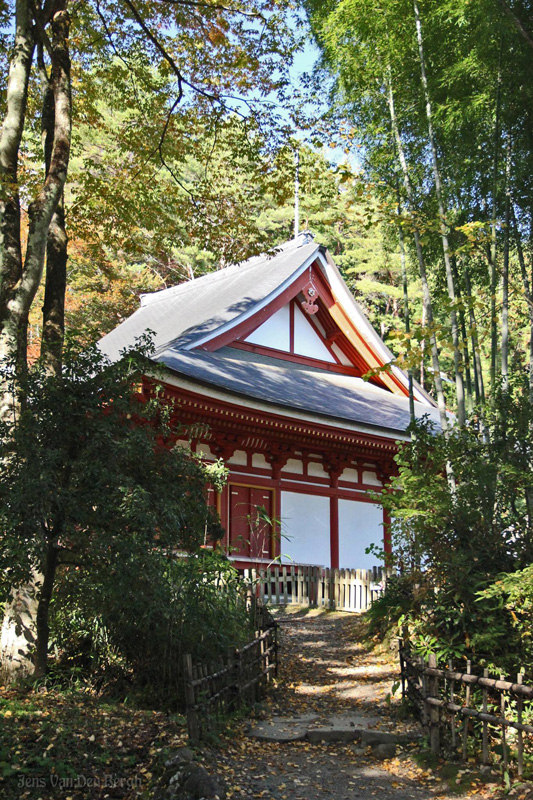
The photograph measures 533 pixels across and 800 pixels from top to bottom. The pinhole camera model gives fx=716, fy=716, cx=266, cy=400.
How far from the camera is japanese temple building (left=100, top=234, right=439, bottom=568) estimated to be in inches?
448

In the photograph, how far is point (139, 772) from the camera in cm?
453

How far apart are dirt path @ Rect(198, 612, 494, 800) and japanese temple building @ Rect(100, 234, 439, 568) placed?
314cm

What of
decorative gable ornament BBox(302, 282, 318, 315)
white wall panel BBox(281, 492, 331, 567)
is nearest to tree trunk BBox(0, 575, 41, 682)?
white wall panel BBox(281, 492, 331, 567)

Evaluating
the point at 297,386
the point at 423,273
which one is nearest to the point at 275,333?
the point at 297,386

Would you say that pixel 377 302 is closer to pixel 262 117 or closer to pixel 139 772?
pixel 262 117

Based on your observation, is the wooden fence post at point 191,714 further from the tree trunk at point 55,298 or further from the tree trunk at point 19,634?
the tree trunk at point 55,298

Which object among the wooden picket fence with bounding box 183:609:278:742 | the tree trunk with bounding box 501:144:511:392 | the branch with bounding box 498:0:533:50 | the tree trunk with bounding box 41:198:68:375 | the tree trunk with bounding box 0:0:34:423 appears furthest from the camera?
the tree trunk with bounding box 501:144:511:392

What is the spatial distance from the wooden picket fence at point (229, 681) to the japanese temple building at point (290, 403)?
341 centimetres

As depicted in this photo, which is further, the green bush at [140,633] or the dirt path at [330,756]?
the green bush at [140,633]

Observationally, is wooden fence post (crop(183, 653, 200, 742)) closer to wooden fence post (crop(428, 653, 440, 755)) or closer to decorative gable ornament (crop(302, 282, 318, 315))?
wooden fence post (crop(428, 653, 440, 755))

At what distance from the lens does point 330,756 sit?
17.5ft

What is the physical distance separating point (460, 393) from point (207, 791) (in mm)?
4614

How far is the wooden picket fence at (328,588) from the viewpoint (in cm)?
1065

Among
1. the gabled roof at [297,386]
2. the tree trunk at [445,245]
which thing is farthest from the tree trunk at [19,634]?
the gabled roof at [297,386]
